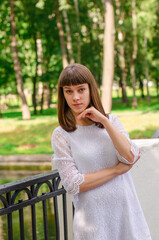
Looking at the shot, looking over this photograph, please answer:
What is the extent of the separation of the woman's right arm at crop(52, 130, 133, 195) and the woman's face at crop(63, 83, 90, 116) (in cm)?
18

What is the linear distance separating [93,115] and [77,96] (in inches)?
5.2

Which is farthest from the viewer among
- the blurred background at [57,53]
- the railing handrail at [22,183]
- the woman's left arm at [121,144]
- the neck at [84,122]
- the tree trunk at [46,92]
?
the tree trunk at [46,92]

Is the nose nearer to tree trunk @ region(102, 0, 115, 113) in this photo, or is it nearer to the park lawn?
the park lawn

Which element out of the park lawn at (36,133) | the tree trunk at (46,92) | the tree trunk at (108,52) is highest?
the tree trunk at (108,52)

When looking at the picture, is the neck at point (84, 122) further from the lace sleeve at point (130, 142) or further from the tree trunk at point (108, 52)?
the tree trunk at point (108, 52)

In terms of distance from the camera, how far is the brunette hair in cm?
220

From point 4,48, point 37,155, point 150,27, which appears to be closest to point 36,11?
point 4,48

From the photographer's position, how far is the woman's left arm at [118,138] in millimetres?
2145

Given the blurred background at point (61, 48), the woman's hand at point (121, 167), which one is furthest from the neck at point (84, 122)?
the blurred background at point (61, 48)

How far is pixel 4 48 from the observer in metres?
38.4

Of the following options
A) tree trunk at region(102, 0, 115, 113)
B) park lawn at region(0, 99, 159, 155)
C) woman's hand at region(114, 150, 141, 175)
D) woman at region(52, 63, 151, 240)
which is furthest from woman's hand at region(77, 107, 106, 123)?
tree trunk at region(102, 0, 115, 113)

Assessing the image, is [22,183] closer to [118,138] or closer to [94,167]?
[94,167]

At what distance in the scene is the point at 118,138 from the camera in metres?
2.14

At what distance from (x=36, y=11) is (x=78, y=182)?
32.2 meters
